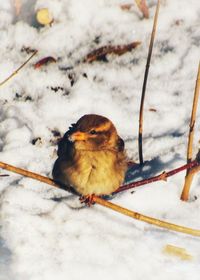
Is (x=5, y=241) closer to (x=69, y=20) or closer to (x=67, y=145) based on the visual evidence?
(x=67, y=145)

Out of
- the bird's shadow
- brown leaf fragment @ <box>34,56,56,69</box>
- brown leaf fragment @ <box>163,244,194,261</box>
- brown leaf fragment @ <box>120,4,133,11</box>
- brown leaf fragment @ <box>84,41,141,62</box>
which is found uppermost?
brown leaf fragment @ <box>120,4,133,11</box>

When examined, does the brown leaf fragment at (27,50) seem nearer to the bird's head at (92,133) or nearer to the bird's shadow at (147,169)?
the bird's shadow at (147,169)

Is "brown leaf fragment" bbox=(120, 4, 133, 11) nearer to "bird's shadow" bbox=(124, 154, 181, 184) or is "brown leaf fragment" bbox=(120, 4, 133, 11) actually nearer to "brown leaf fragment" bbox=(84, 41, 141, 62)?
"brown leaf fragment" bbox=(84, 41, 141, 62)

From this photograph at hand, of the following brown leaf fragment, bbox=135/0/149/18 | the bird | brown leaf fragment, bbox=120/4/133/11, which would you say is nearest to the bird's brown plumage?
the bird

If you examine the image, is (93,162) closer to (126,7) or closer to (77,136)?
(77,136)

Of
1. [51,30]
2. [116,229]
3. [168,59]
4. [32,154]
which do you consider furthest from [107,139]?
[51,30]

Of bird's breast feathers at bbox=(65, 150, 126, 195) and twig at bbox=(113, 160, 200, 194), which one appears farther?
bird's breast feathers at bbox=(65, 150, 126, 195)

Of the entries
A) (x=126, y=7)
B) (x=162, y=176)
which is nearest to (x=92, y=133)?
(x=162, y=176)
